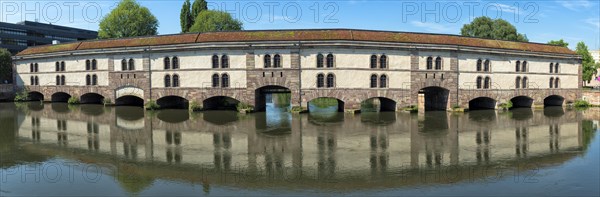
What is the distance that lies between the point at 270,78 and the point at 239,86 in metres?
3.25

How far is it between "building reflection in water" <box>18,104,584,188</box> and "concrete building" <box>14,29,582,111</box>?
359cm

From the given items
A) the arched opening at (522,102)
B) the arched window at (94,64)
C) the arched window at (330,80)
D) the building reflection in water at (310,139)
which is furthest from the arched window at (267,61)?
the arched opening at (522,102)

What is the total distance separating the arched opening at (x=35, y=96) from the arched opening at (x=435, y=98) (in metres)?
51.2

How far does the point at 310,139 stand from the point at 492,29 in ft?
181

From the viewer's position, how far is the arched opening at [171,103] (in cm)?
3884

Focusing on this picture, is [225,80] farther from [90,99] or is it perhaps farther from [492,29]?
[492,29]

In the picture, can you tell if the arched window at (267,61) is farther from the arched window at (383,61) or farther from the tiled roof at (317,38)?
the arched window at (383,61)

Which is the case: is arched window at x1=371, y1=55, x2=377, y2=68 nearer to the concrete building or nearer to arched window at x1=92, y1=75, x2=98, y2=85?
the concrete building

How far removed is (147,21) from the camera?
6262 cm

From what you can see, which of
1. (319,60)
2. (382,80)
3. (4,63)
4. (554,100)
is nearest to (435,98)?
(382,80)

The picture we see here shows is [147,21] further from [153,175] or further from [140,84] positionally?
[153,175]

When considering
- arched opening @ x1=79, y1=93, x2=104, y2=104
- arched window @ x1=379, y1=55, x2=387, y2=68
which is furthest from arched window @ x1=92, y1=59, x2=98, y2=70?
arched window @ x1=379, y1=55, x2=387, y2=68

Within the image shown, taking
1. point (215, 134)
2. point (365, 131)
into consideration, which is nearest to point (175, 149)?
point (215, 134)

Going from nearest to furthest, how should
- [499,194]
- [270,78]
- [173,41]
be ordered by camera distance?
[499,194] < [270,78] < [173,41]
